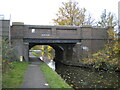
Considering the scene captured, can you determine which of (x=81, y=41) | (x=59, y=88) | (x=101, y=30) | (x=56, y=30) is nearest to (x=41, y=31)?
(x=56, y=30)

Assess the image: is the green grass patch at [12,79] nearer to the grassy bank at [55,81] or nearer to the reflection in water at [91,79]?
the grassy bank at [55,81]

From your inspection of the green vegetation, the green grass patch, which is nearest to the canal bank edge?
the green grass patch

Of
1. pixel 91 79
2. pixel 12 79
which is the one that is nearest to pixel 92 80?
pixel 91 79

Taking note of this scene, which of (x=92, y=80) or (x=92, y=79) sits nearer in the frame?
(x=92, y=80)

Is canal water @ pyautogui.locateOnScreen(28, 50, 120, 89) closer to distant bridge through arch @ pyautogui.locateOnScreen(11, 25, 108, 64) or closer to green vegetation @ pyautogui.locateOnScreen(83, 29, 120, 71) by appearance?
green vegetation @ pyautogui.locateOnScreen(83, 29, 120, 71)

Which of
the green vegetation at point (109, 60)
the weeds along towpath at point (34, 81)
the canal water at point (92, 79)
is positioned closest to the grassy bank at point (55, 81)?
the weeds along towpath at point (34, 81)

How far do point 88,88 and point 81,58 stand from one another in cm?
1310

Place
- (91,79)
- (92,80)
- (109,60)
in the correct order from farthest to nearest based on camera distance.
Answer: (109,60)
(91,79)
(92,80)

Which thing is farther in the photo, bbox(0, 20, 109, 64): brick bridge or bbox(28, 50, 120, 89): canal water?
bbox(0, 20, 109, 64): brick bridge

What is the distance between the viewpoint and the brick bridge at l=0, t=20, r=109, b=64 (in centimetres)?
2092

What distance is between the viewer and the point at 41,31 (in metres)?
21.2

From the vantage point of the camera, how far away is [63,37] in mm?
21547

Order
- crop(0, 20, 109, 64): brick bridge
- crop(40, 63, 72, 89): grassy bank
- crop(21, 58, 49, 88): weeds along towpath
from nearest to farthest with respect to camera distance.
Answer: crop(21, 58, 49, 88): weeds along towpath < crop(40, 63, 72, 89): grassy bank < crop(0, 20, 109, 64): brick bridge

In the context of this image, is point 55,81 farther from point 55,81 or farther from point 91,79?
point 91,79
